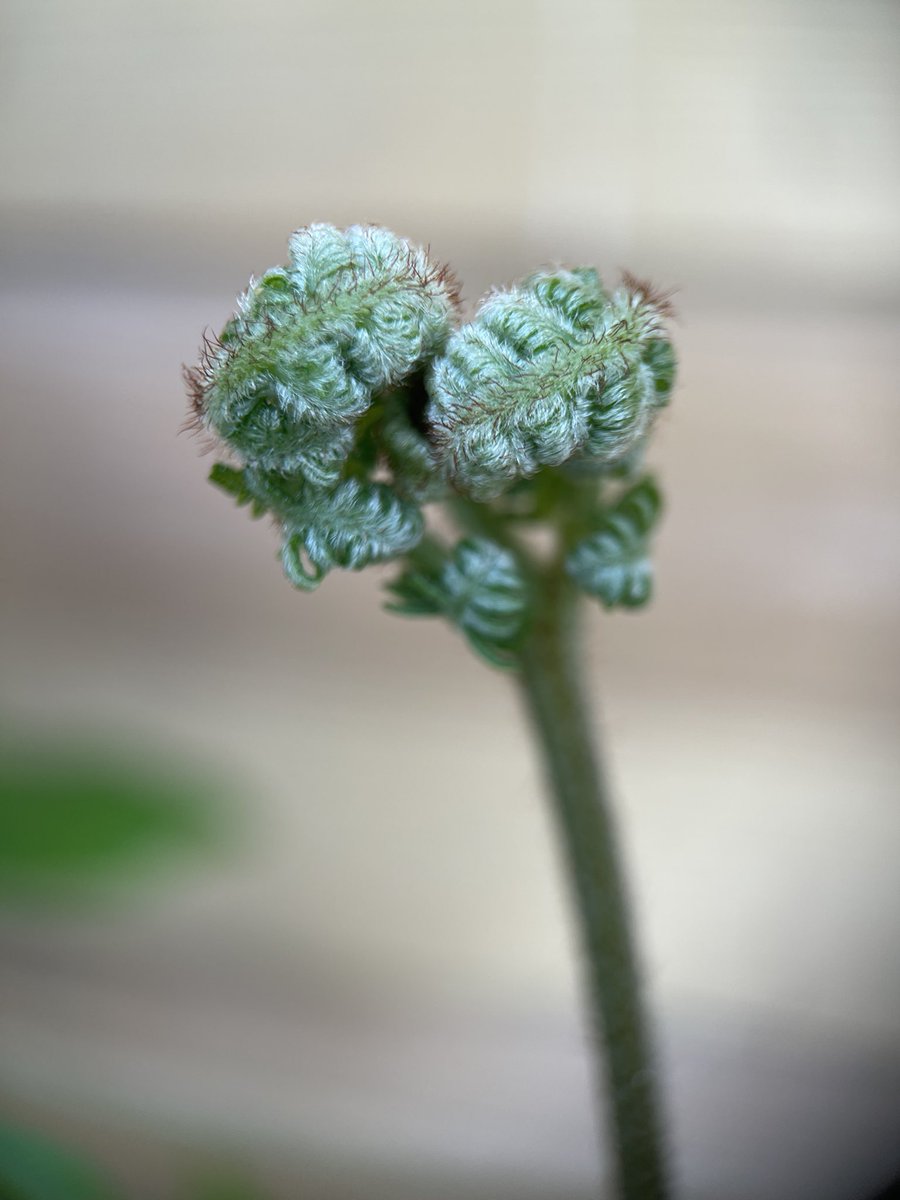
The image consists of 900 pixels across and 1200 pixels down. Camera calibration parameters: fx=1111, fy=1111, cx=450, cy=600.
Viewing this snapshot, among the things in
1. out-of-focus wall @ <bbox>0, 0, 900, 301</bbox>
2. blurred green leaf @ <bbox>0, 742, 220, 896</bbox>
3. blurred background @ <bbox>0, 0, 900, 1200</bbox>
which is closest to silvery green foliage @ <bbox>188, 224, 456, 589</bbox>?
blurred green leaf @ <bbox>0, 742, 220, 896</bbox>

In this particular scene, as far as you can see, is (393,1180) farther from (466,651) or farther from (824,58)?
(824,58)

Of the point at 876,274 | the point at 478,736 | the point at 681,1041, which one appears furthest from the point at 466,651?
the point at 876,274

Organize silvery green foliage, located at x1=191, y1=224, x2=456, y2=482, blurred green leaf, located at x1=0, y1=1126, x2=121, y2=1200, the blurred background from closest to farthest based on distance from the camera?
1. silvery green foliage, located at x1=191, y1=224, x2=456, y2=482
2. blurred green leaf, located at x1=0, y1=1126, x2=121, y2=1200
3. the blurred background

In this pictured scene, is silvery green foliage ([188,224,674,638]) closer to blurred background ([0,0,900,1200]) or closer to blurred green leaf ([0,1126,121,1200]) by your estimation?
blurred green leaf ([0,1126,121,1200])

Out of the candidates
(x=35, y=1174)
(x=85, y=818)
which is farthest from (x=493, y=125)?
(x=35, y=1174)

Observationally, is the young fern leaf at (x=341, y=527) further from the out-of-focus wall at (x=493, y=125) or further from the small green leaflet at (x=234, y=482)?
the out-of-focus wall at (x=493, y=125)

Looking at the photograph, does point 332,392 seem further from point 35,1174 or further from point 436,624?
point 436,624
